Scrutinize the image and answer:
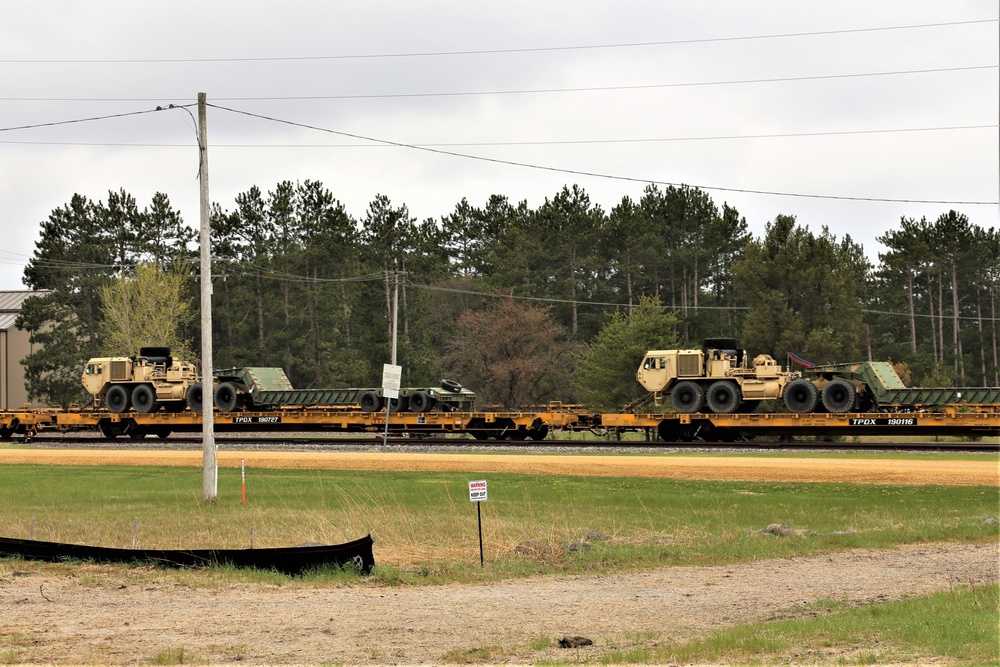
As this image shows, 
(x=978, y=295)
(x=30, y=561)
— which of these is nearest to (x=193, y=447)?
(x=30, y=561)

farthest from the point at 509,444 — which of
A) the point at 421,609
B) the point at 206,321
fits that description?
the point at 421,609

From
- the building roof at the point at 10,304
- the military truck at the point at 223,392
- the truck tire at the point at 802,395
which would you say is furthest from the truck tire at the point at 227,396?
the building roof at the point at 10,304

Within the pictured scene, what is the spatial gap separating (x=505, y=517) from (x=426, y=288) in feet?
217

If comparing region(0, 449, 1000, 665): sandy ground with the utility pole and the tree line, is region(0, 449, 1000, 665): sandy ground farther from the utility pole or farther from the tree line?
the tree line

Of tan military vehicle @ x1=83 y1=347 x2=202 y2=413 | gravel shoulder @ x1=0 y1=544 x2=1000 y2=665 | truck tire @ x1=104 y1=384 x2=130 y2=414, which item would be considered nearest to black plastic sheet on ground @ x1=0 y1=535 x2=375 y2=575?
gravel shoulder @ x1=0 y1=544 x2=1000 y2=665

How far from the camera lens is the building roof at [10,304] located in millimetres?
91438

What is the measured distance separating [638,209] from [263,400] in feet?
129

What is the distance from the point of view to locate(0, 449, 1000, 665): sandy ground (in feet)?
36.8

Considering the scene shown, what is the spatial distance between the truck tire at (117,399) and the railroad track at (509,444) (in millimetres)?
1986

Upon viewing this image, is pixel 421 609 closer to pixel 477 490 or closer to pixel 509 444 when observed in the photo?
pixel 477 490

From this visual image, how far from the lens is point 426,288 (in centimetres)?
8700

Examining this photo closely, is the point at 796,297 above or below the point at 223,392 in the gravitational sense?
above

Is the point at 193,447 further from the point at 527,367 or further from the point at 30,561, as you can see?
the point at 527,367

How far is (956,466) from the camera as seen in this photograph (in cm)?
2941
